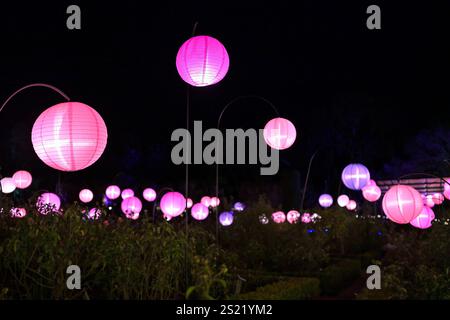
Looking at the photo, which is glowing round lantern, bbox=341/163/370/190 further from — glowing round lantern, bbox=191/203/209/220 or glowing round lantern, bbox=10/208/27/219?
glowing round lantern, bbox=10/208/27/219

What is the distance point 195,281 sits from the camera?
19.2 feet

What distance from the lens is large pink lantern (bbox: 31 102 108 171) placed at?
17.6 feet

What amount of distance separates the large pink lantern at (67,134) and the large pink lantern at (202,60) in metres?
1.95

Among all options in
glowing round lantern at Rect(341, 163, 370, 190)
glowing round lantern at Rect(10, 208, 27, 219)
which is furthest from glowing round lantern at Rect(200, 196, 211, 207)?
glowing round lantern at Rect(10, 208, 27, 219)

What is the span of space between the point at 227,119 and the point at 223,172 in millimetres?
4506

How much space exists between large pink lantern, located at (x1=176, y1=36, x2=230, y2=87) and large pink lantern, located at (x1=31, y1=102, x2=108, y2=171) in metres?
1.95

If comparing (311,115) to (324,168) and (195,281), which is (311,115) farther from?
(195,281)

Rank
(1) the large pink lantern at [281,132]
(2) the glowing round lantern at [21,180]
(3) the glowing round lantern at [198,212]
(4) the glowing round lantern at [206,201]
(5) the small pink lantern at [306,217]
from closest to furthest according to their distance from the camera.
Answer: (1) the large pink lantern at [281,132], (2) the glowing round lantern at [21,180], (5) the small pink lantern at [306,217], (3) the glowing round lantern at [198,212], (4) the glowing round lantern at [206,201]

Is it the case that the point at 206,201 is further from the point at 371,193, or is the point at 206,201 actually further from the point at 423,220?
the point at 423,220

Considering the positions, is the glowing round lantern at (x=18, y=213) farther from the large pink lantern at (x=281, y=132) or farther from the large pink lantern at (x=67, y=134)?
the large pink lantern at (x=281, y=132)

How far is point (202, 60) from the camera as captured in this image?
7094mm

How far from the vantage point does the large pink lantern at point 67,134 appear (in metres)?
5.38

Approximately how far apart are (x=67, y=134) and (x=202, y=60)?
238cm

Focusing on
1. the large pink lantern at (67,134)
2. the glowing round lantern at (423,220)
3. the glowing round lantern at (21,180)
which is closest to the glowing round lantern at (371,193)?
the glowing round lantern at (423,220)
